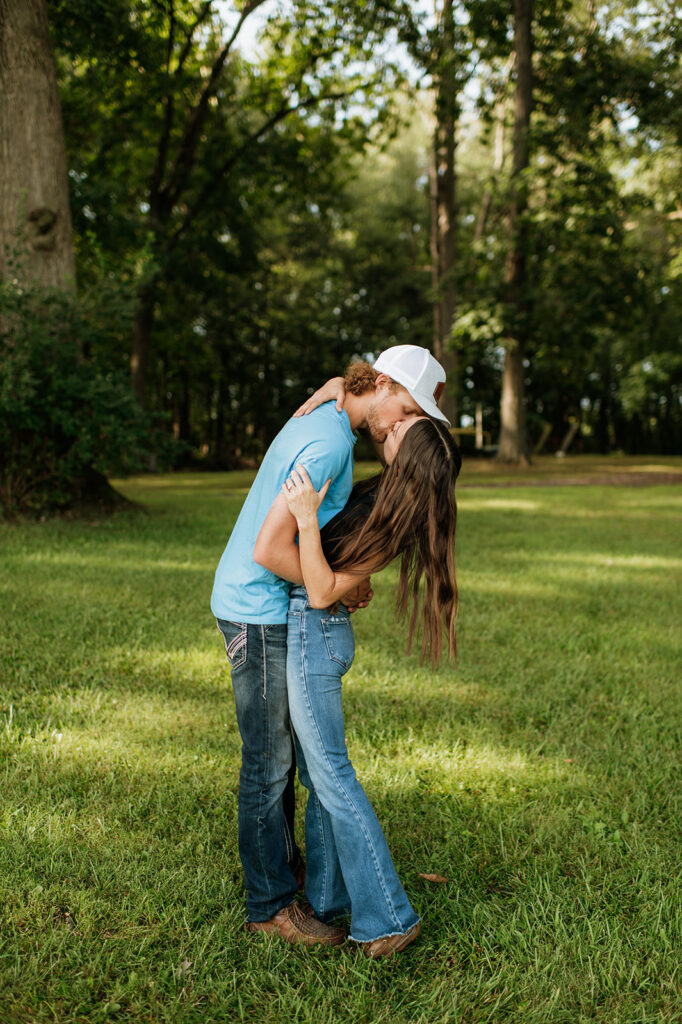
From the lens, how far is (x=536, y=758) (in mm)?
3779

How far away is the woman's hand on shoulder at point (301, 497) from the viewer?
2.11 meters

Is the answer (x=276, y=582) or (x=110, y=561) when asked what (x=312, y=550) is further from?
(x=110, y=561)

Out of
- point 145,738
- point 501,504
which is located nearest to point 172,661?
point 145,738

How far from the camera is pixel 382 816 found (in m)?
3.20

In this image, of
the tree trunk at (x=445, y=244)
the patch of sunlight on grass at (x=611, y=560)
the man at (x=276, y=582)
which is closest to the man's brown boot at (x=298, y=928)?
the man at (x=276, y=582)

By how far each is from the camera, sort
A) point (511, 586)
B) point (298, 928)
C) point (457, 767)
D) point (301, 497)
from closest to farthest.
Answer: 1. point (301, 497)
2. point (298, 928)
3. point (457, 767)
4. point (511, 586)

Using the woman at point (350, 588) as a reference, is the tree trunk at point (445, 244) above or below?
above

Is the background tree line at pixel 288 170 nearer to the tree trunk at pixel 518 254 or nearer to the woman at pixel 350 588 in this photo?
the tree trunk at pixel 518 254

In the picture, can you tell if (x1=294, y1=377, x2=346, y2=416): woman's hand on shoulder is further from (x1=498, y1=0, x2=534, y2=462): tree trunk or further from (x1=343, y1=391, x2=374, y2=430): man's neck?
(x1=498, y1=0, x2=534, y2=462): tree trunk

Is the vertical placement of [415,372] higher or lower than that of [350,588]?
higher

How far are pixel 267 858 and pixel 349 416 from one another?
57.3 inches

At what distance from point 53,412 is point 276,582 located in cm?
820

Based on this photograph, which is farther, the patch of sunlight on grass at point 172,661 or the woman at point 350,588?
the patch of sunlight on grass at point 172,661

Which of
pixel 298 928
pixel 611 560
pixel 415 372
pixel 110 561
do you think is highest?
pixel 415 372
